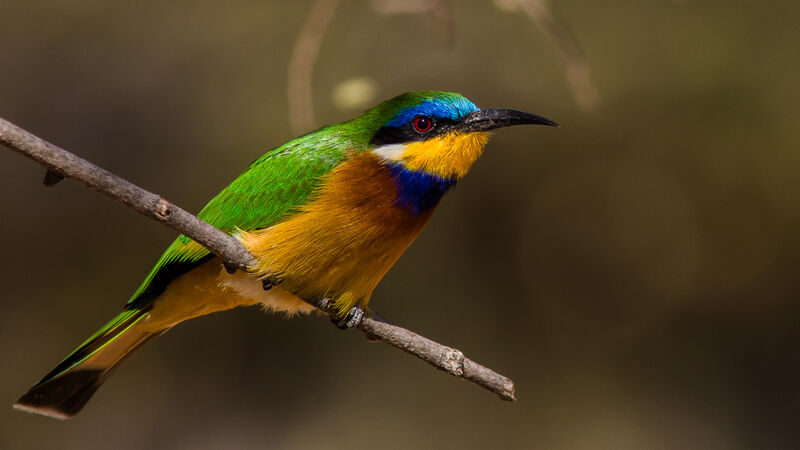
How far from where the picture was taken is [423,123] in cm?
306

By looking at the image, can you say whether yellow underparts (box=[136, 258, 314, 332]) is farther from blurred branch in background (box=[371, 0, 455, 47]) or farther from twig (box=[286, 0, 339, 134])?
blurred branch in background (box=[371, 0, 455, 47])

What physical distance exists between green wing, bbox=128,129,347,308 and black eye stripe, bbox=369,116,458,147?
17 cm

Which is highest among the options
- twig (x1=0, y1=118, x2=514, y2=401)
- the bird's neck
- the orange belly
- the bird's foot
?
the bird's neck

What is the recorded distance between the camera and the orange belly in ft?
9.36

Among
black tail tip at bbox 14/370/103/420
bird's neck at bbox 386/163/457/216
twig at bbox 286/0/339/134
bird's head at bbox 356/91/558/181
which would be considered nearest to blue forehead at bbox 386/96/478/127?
bird's head at bbox 356/91/558/181

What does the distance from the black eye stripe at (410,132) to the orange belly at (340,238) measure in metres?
0.12

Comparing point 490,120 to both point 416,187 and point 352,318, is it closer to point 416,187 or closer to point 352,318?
point 416,187

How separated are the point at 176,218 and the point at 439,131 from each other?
121 centimetres

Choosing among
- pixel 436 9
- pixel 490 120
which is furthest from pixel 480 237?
pixel 436 9

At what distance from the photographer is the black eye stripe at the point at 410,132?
3.05 metres

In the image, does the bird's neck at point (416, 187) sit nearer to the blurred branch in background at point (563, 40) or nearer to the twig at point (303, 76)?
the twig at point (303, 76)

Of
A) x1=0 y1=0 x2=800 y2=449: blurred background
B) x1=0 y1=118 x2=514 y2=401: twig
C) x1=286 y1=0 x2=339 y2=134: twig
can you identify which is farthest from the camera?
x1=0 y1=0 x2=800 y2=449: blurred background

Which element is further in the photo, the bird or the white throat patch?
the white throat patch

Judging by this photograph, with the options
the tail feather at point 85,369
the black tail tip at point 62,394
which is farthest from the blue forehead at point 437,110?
the black tail tip at point 62,394
